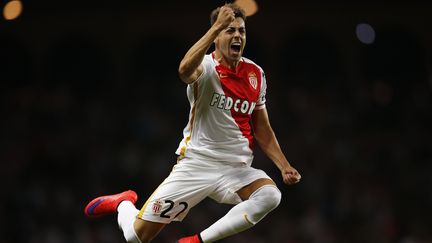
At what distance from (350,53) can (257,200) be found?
32.3ft

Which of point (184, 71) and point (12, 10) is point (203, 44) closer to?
point (184, 71)

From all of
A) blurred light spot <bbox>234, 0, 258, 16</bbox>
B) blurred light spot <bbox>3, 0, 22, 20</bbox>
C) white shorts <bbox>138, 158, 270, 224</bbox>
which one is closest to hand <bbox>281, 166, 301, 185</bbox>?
white shorts <bbox>138, 158, 270, 224</bbox>

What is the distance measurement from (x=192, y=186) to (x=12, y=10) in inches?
360

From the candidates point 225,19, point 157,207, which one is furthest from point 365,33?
point 225,19

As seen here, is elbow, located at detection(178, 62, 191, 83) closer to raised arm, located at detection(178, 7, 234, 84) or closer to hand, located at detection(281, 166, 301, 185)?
raised arm, located at detection(178, 7, 234, 84)

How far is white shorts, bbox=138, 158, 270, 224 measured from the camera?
529cm

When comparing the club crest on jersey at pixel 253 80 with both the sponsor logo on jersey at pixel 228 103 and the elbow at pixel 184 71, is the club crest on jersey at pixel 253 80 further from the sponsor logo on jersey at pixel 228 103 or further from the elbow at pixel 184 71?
the elbow at pixel 184 71

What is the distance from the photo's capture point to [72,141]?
12578mm

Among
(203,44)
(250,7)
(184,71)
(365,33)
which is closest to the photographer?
(203,44)

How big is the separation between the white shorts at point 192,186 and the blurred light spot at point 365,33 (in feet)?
32.4

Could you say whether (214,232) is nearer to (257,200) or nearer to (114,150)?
(257,200)

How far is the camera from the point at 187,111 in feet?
44.1

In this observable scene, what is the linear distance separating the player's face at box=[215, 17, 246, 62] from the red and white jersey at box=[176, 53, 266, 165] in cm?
11

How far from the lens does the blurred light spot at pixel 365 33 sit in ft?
48.4
